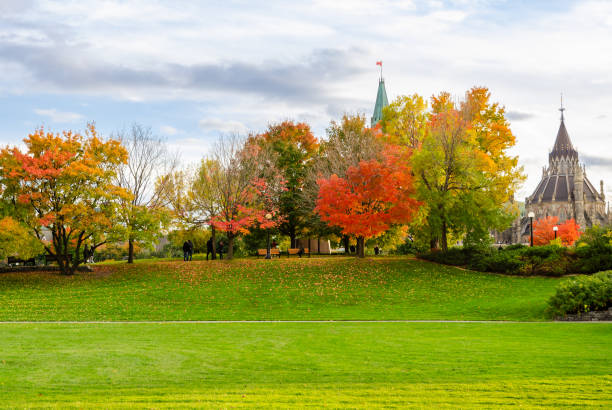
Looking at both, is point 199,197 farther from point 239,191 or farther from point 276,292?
point 276,292

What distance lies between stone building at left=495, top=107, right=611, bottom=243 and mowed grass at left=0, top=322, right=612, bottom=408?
10776 centimetres

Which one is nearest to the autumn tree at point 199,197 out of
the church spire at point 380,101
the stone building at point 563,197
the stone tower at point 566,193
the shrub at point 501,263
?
the shrub at point 501,263

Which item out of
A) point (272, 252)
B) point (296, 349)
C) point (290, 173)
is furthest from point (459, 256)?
point (296, 349)

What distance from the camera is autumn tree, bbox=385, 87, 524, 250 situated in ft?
110

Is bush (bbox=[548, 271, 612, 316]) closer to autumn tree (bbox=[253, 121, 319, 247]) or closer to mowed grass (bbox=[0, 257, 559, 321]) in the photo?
mowed grass (bbox=[0, 257, 559, 321])

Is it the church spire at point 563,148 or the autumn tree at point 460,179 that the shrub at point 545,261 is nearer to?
the autumn tree at point 460,179

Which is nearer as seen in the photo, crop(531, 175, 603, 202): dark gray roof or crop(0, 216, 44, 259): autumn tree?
crop(0, 216, 44, 259): autumn tree

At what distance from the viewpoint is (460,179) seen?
3434 centimetres

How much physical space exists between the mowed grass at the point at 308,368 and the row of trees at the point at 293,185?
16.4 metres

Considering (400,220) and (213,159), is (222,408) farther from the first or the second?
(213,159)

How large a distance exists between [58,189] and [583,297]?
1065 inches

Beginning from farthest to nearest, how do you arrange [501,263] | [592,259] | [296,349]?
1. [501,263]
2. [592,259]
3. [296,349]

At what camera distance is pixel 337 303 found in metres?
24.2

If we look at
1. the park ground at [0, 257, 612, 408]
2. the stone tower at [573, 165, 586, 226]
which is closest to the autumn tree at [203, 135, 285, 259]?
the park ground at [0, 257, 612, 408]
